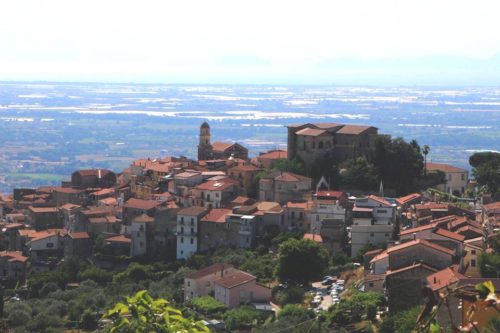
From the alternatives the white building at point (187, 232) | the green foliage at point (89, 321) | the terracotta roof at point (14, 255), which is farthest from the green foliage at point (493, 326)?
the terracotta roof at point (14, 255)

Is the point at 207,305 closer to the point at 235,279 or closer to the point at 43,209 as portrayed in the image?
the point at 235,279

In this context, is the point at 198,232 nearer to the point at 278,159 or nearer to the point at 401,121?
the point at 278,159

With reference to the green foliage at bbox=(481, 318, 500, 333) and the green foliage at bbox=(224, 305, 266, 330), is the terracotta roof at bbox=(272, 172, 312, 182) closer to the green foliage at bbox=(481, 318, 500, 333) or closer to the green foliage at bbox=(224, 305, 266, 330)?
the green foliage at bbox=(224, 305, 266, 330)

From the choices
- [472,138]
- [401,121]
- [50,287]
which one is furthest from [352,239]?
[401,121]

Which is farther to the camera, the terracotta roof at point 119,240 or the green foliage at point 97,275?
the terracotta roof at point 119,240

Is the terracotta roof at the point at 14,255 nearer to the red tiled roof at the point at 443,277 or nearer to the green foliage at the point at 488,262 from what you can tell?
the red tiled roof at the point at 443,277
